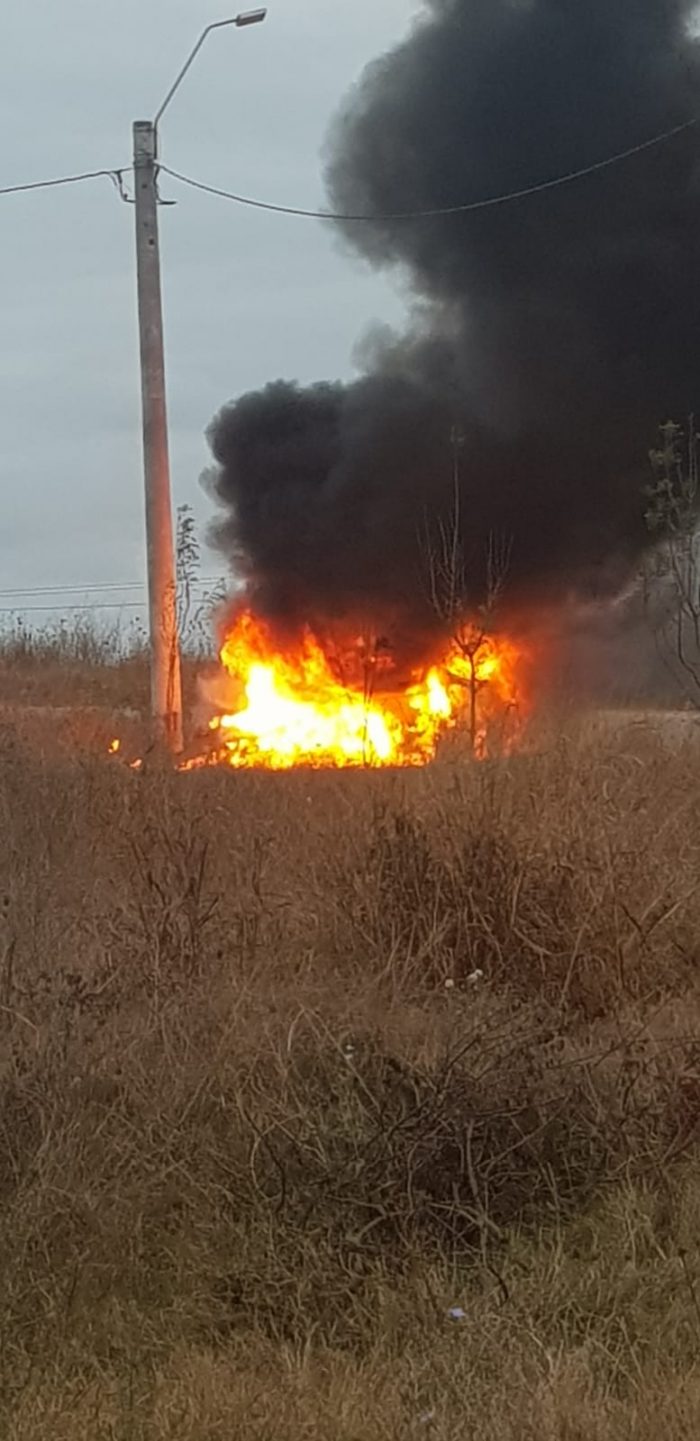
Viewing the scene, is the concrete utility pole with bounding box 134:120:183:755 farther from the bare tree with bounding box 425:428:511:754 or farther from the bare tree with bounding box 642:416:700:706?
the bare tree with bounding box 642:416:700:706

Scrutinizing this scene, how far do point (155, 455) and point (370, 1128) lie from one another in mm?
10276

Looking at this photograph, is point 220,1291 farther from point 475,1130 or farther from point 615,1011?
point 615,1011

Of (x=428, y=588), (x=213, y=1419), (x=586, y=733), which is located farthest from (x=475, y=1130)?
(x=428, y=588)

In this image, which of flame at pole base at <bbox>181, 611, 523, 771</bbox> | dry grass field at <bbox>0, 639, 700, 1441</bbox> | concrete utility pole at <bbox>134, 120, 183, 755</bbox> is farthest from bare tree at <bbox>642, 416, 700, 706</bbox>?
concrete utility pole at <bbox>134, 120, 183, 755</bbox>

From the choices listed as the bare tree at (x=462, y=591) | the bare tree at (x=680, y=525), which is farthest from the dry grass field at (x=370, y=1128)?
the bare tree at (x=462, y=591)

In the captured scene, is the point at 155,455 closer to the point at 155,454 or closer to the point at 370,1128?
the point at 155,454

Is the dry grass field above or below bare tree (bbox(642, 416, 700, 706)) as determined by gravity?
below

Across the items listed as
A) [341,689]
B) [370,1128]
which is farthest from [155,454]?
[370,1128]

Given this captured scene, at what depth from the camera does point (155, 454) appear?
14016 millimetres

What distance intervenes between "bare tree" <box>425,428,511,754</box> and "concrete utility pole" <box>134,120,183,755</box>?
367cm

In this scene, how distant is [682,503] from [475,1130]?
786cm

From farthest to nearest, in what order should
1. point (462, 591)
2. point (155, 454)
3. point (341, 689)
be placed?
point (341, 689)
point (462, 591)
point (155, 454)

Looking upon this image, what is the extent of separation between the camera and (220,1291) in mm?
4195

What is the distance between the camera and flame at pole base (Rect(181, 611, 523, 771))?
16094 mm
